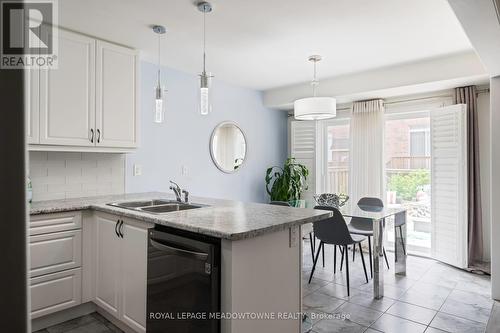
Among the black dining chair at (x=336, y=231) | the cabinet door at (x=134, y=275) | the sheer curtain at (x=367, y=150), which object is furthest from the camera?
the sheer curtain at (x=367, y=150)

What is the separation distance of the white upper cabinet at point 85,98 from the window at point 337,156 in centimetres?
321

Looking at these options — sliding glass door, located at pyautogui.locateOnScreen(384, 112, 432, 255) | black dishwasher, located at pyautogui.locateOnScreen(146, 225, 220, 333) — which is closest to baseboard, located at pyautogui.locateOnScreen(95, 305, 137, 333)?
black dishwasher, located at pyautogui.locateOnScreen(146, 225, 220, 333)

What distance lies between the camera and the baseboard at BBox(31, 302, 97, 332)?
7.86ft

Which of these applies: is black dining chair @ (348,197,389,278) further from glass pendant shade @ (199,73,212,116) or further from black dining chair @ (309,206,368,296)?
glass pendant shade @ (199,73,212,116)

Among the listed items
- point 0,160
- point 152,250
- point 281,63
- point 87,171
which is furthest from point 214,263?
point 281,63

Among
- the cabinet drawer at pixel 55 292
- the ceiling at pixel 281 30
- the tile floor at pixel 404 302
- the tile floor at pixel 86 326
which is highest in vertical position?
the ceiling at pixel 281 30

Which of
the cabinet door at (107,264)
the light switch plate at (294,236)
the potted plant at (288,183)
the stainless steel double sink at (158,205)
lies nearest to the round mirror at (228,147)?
the potted plant at (288,183)

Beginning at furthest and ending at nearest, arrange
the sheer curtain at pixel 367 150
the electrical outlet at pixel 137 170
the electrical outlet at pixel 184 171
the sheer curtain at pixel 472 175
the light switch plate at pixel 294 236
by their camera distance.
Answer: the sheer curtain at pixel 367 150 → the electrical outlet at pixel 184 171 → the sheer curtain at pixel 472 175 → the electrical outlet at pixel 137 170 → the light switch plate at pixel 294 236

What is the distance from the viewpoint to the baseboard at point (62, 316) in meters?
2.39

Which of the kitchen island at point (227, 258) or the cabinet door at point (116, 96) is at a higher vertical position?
the cabinet door at point (116, 96)

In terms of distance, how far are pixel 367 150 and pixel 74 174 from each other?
3.78 metres

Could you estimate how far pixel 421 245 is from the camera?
14.5 ft

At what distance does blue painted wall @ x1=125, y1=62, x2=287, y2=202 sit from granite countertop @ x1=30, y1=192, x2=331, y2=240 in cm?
110

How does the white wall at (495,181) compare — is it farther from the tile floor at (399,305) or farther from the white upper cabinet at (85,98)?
the white upper cabinet at (85,98)
